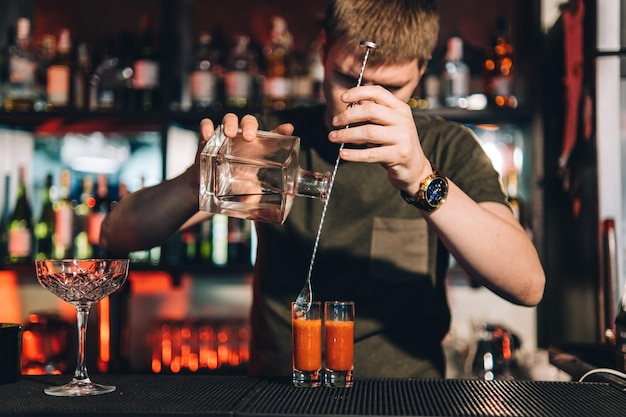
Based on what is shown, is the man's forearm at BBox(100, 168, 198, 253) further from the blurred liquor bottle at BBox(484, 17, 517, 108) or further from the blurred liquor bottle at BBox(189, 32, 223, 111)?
the blurred liquor bottle at BBox(484, 17, 517, 108)

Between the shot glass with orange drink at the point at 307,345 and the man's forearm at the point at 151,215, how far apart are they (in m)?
0.42

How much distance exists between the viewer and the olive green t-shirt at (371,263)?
1495 millimetres

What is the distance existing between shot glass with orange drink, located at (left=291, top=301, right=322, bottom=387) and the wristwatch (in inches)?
9.5

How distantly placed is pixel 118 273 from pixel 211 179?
0.66 ft

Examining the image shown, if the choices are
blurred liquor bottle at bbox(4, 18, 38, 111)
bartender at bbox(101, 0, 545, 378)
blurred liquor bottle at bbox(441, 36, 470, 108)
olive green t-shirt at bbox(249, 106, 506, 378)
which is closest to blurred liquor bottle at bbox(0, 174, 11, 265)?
blurred liquor bottle at bbox(4, 18, 38, 111)

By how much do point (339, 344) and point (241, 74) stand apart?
1630 mm

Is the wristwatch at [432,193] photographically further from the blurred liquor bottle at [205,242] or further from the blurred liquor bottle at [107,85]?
the blurred liquor bottle at [107,85]

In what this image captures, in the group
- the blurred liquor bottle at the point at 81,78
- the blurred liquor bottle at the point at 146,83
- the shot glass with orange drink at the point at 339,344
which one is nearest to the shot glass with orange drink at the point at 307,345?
the shot glass with orange drink at the point at 339,344

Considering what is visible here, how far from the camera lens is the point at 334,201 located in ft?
5.22

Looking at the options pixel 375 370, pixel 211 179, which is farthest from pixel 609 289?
pixel 211 179

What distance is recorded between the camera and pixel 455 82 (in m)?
2.48

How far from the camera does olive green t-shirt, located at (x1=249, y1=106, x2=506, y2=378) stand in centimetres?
150

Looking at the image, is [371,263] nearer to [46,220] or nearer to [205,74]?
[205,74]

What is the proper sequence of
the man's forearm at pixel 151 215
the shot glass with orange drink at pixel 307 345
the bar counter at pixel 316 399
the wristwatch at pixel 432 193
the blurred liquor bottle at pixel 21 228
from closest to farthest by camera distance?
the bar counter at pixel 316 399
the shot glass with orange drink at pixel 307 345
the wristwatch at pixel 432 193
the man's forearm at pixel 151 215
the blurred liquor bottle at pixel 21 228
